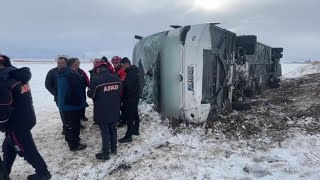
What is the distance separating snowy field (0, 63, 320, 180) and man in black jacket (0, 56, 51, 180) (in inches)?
24.8

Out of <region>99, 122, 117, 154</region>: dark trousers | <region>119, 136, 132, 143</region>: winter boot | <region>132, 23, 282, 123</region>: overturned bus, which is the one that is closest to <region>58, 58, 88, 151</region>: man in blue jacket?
<region>99, 122, 117, 154</region>: dark trousers

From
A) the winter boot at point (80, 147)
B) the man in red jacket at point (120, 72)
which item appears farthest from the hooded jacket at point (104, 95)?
the man in red jacket at point (120, 72)

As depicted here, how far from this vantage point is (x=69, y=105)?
→ 18.7 ft

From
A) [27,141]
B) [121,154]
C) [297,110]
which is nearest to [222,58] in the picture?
[297,110]

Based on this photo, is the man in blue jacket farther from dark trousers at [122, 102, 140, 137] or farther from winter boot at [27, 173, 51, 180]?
winter boot at [27, 173, 51, 180]

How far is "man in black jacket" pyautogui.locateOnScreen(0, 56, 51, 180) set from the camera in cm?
417

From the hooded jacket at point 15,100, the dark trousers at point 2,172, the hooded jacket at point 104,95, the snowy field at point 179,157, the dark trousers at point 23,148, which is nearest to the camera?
the hooded jacket at point 15,100

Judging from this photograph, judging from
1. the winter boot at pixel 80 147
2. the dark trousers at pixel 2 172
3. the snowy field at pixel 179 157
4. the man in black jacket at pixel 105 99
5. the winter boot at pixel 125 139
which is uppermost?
the man in black jacket at pixel 105 99

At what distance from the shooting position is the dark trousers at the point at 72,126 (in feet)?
18.9

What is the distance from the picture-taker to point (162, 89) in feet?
24.9

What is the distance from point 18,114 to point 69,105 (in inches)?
53.1

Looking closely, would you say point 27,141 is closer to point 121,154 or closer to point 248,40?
point 121,154

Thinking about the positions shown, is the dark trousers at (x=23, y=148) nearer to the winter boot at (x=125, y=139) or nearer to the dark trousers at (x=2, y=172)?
the dark trousers at (x=2, y=172)

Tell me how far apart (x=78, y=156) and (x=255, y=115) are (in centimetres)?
471
